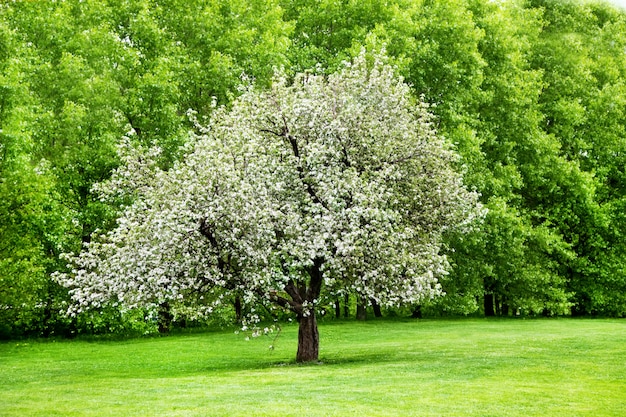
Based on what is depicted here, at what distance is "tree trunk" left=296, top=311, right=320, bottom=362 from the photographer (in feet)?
81.9

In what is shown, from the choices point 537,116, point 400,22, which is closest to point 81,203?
point 400,22

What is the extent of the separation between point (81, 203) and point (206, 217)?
20.9 m

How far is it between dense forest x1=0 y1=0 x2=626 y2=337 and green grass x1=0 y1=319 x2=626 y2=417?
6984 millimetres

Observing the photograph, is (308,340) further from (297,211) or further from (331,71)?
(331,71)

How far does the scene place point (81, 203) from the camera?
40.8 metres

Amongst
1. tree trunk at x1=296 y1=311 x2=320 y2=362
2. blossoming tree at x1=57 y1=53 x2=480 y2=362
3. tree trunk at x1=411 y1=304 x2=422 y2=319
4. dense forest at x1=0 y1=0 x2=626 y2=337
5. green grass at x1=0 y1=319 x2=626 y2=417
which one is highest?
dense forest at x1=0 y1=0 x2=626 y2=337

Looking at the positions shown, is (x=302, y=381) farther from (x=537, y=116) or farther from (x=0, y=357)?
(x=537, y=116)

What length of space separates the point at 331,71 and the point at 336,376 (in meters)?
24.6

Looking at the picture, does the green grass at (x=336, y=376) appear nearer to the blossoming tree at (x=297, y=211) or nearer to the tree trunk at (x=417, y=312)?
the blossoming tree at (x=297, y=211)

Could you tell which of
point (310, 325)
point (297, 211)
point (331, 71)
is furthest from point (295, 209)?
point (331, 71)

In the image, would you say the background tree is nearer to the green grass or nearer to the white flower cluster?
the green grass

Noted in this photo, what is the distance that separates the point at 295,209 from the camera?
77.5 ft

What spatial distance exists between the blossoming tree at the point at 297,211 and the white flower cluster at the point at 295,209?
46 millimetres

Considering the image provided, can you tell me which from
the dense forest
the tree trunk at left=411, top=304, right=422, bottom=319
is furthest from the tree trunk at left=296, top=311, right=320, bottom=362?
the tree trunk at left=411, top=304, right=422, bottom=319
